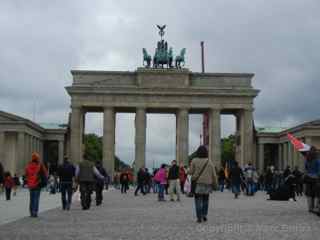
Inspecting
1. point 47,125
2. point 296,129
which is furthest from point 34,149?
point 296,129

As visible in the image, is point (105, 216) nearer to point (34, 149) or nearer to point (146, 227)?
point (146, 227)

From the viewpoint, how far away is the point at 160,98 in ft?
277

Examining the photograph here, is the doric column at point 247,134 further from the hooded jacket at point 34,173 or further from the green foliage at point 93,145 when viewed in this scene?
the hooded jacket at point 34,173

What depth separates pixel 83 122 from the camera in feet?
289

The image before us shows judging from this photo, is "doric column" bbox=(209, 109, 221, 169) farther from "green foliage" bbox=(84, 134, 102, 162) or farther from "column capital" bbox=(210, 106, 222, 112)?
"green foliage" bbox=(84, 134, 102, 162)

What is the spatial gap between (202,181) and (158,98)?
6505cm

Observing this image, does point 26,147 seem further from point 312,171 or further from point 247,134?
point 312,171

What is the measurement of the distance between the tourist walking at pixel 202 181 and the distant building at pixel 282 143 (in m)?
59.8

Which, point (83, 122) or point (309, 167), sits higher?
point (83, 122)

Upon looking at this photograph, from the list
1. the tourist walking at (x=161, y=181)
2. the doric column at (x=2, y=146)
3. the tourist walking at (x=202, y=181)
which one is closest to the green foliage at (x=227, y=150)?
the doric column at (x=2, y=146)

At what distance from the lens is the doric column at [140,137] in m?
84.4

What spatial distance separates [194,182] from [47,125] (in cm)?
8748

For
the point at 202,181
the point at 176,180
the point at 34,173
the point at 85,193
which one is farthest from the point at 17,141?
the point at 202,181

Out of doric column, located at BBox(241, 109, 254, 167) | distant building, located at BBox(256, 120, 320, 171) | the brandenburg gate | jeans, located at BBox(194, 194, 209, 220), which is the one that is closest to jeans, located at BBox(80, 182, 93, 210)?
jeans, located at BBox(194, 194, 209, 220)
